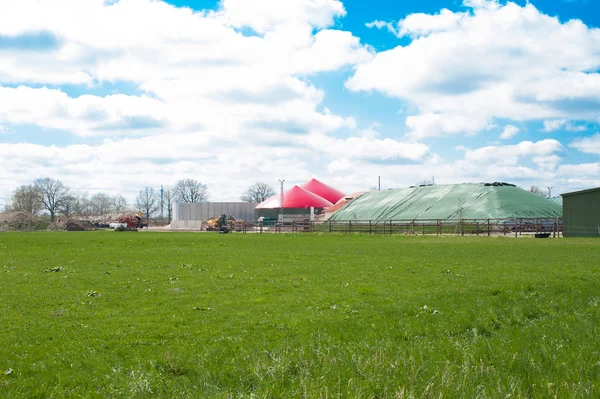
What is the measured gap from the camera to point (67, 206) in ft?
594

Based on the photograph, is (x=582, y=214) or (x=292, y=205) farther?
(x=292, y=205)

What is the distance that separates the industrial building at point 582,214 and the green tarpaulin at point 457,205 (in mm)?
24110

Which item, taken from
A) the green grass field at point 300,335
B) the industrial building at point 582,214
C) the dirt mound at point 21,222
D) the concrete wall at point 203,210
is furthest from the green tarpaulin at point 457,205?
the green grass field at point 300,335

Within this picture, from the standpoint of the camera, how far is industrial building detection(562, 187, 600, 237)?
58250 millimetres

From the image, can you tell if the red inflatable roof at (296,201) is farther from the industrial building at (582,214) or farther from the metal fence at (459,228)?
the industrial building at (582,214)

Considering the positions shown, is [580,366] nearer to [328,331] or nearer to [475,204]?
[328,331]

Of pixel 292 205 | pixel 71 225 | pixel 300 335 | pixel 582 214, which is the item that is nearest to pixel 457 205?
pixel 582 214

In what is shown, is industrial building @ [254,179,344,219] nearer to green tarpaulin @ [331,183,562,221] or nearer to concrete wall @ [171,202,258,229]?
concrete wall @ [171,202,258,229]

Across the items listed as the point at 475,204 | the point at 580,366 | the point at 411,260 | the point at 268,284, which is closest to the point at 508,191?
the point at 475,204

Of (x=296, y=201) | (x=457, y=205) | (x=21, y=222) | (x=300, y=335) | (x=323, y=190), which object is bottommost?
(x=300, y=335)

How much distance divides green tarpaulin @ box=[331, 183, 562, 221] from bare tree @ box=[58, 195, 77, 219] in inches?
4123

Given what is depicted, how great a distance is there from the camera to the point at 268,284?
1920 centimetres

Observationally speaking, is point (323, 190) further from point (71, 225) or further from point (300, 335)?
point (300, 335)

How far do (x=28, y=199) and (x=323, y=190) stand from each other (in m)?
91.4
